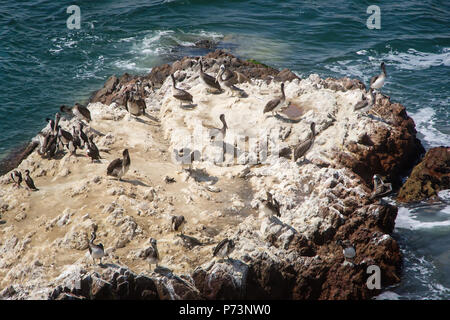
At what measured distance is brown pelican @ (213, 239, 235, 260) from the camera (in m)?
12.7

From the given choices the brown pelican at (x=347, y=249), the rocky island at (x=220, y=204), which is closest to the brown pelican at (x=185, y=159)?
the rocky island at (x=220, y=204)

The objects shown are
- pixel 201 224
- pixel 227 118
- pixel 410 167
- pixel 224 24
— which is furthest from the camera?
pixel 224 24

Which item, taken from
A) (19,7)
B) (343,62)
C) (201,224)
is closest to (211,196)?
(201,224)

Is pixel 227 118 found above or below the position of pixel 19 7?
below

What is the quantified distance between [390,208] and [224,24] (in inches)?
1194

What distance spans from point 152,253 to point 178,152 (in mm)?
6560

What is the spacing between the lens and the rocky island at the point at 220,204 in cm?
1284

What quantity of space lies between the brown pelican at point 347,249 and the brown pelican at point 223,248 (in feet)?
11.7

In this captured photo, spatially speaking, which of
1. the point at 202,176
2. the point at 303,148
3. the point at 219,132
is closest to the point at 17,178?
the point at 202,176

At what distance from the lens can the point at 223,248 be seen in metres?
12.7

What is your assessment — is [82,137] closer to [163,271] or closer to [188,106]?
[188,106]

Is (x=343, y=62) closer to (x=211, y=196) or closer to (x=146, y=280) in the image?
(x=211, y=196)
